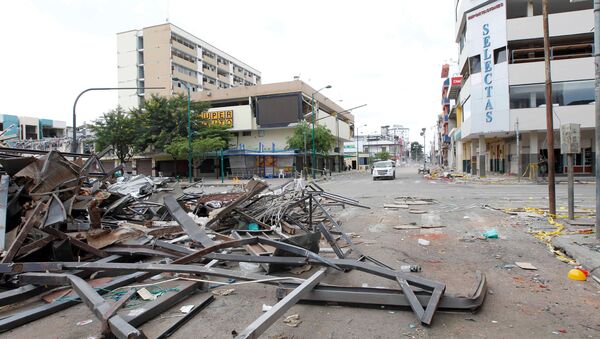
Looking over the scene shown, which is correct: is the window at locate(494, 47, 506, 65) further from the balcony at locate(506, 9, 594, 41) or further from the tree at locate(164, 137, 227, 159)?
the tree at locate(164, 137, 227, 159)

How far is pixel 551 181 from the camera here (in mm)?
10227

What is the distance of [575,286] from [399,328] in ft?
9.32

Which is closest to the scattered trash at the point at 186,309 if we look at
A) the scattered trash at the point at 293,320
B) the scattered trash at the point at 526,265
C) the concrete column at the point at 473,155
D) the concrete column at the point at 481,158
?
the scattered trash at the point at 293,320

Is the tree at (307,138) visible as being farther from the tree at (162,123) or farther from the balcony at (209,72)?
the balcony at (209,72)

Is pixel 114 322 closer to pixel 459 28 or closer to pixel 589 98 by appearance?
pixel 589 98

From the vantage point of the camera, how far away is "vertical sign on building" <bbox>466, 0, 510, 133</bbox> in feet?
94.0

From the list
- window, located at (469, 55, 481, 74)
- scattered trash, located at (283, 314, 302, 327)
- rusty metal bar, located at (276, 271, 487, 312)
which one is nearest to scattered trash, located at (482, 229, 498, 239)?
rusty metal bar, located at (276, 271, 487, 312)

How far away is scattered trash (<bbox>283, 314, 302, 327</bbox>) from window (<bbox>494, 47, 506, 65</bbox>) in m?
31.0

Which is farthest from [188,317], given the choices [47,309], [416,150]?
[416,150]

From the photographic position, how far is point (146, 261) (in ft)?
20.5

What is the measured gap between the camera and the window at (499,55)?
94.8 ft

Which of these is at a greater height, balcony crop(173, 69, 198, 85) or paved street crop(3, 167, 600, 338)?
balcony crop(173, 69, 198, 85)

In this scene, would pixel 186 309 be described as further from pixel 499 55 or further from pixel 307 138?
pixel 307 138

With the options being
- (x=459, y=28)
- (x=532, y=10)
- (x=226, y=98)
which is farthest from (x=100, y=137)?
(x=532, y=10)
